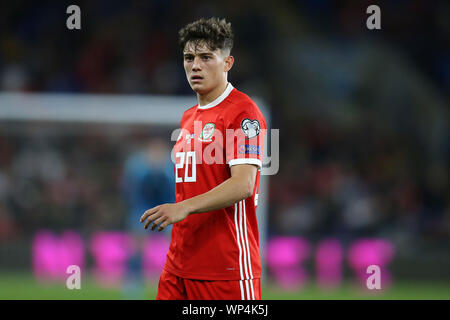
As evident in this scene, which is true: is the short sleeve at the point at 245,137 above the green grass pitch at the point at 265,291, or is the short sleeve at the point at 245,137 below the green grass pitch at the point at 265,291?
above

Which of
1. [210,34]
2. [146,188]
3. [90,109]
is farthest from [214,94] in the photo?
[90,109]

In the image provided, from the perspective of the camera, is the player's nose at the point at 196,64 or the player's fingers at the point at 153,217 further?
the player's nose at the point at 196,64

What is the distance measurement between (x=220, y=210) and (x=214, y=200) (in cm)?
27

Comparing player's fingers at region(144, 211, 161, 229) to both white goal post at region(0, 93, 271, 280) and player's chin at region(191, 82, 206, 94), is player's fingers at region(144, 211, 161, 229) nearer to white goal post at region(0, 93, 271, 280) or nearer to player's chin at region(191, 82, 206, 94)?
player's chin at region(191, 82, 206, 94)

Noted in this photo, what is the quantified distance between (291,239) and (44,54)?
619 cm

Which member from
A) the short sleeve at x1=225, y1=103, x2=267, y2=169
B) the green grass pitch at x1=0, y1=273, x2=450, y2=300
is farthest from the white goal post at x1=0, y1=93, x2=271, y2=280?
the short sleeve at x1=225, y1=103, x2=267, y2=169

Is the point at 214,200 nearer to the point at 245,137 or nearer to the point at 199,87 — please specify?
the point at 245,137

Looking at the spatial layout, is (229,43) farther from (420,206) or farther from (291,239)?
(420,206)

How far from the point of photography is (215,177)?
A: 3.38 metres

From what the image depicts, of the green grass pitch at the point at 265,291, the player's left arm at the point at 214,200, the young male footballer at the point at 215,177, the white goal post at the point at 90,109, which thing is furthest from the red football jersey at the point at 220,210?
the white goal post at the point at 90,109

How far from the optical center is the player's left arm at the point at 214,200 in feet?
9.97

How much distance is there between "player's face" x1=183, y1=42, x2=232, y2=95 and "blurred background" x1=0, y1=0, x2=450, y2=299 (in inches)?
185

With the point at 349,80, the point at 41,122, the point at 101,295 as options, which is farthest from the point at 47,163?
the point at 349,80

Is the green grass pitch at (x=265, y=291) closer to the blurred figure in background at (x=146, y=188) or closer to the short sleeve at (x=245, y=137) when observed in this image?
the blurred figure in background at (x=146, y=188)
